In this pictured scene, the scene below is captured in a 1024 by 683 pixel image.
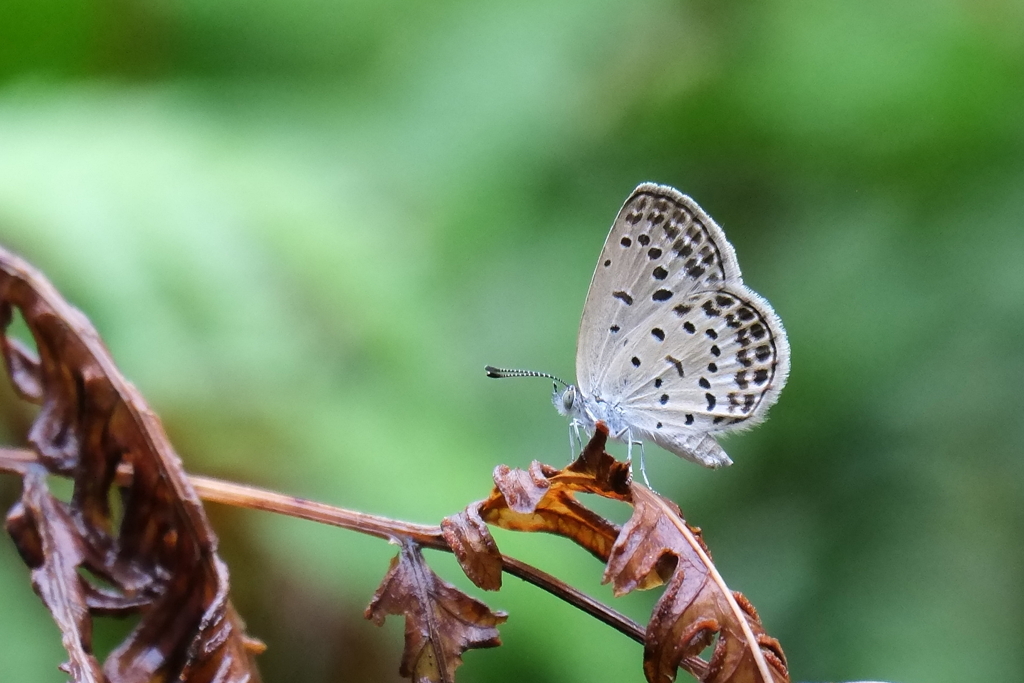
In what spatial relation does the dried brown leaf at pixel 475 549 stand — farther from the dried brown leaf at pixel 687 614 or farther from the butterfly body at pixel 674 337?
the butterfly body at pixel 674 337

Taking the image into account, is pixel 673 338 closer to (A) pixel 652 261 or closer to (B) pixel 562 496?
(A) pixel 652 261

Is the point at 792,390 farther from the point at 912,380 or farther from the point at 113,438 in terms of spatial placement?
the point at 113,438

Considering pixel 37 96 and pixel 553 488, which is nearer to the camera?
pixel 553 488

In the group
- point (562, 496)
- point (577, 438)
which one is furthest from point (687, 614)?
point (577, 438)

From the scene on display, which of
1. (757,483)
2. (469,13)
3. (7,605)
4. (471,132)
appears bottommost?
(7,605)

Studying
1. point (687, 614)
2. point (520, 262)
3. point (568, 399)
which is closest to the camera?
point (687, 614)

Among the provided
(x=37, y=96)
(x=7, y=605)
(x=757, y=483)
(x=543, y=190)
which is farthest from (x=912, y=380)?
(x=37, y=96)

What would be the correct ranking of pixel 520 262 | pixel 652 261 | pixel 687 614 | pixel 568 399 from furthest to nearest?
pixel 520 262 → pixel 568 399 → pixel 652 261 → pixel 687 614

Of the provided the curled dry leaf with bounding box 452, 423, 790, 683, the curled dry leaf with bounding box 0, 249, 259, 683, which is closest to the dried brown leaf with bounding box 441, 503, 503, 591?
the curled dry leaf with bounding box 452, 423, 790, 683

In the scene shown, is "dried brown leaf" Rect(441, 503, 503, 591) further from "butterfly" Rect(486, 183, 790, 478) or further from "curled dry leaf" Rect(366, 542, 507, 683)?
"butterfly" Rect(486, 183, 790, 478)
